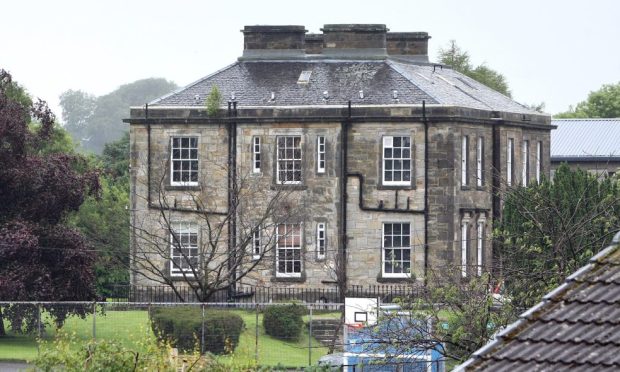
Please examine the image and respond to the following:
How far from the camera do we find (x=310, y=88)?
194 feet

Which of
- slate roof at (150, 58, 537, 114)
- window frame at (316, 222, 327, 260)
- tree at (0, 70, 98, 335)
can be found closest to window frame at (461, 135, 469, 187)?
slate roof at (150, 58, 537, 114)

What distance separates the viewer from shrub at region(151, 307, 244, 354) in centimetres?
4416

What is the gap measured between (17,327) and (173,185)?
485 inches

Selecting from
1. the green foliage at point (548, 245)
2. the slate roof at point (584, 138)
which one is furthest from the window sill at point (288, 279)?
the slate roof at point (584, 138)

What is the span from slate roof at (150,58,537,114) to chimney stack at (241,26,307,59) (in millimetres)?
440

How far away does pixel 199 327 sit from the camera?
44250mm

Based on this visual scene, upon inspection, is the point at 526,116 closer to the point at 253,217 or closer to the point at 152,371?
the point at 253,217

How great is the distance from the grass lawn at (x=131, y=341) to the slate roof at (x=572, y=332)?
31.3 m

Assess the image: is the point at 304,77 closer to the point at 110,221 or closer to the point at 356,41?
the point at 356,41

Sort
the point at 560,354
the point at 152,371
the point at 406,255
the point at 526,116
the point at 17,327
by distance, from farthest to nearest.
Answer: the point at 526,116, the point at 406,255, the point at 17,327, the point at 152,371, the point at 560,354

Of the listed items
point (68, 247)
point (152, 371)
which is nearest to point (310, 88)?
point (68, 247)

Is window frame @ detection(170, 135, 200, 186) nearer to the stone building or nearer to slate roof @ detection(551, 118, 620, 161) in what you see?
the stone building

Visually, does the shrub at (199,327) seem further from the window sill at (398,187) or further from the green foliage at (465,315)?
the green foliage at (465,315)

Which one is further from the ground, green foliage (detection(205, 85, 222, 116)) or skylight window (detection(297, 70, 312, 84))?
skylight window (detection(297, 70, 312, 84))
